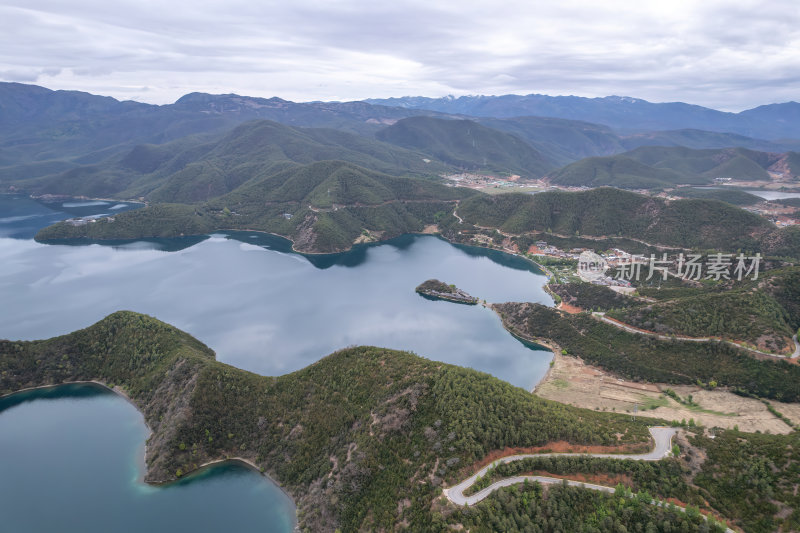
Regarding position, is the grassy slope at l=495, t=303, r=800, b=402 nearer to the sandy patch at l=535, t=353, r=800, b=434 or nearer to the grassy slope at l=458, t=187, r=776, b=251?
the sandy patch at l=535, t=353, r=800, b=434

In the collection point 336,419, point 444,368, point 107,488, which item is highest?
point 444,368

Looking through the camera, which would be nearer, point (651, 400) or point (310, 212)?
point (651, 400)

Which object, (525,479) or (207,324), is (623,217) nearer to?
(525,479)

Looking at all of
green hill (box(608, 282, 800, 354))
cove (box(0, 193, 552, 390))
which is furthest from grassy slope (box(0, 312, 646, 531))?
green hill (box(608, 282, 800, 354))

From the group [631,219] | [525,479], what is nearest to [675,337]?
[525,479]

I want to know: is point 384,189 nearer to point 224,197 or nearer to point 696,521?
point 224,197

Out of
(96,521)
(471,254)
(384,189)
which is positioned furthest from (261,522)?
(384,189)
